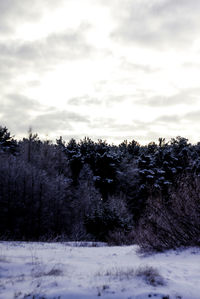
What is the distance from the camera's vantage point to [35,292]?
553 cm

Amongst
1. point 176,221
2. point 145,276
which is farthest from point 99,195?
point 145,276

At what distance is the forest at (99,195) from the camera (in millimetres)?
12452

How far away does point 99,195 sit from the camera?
41.2 metres

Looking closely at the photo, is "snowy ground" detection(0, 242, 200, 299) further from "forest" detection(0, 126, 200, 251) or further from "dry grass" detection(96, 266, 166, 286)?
"forest" detection(0, 126, 200, 251)

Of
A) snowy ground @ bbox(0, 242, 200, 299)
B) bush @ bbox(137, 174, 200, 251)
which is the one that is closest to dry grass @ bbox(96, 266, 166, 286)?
snowy ground @ bbox(0, 242, 200, 299)

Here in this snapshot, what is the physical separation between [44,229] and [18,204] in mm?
4169

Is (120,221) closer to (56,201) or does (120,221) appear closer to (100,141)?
(56,201)

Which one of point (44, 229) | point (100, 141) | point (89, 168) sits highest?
point (100, 141)

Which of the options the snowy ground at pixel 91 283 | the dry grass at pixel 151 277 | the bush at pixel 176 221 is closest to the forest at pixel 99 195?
the bush at pixel 176 221

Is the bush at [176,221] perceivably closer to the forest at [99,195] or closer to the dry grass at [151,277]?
the forest at [99,195]

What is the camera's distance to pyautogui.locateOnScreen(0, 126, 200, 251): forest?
1245 cm

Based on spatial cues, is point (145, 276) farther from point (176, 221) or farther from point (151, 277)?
point (176, 221)

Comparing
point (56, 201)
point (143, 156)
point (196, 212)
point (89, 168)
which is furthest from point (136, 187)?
point (196, 212)

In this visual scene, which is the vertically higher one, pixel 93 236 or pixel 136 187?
pixel 136 187
